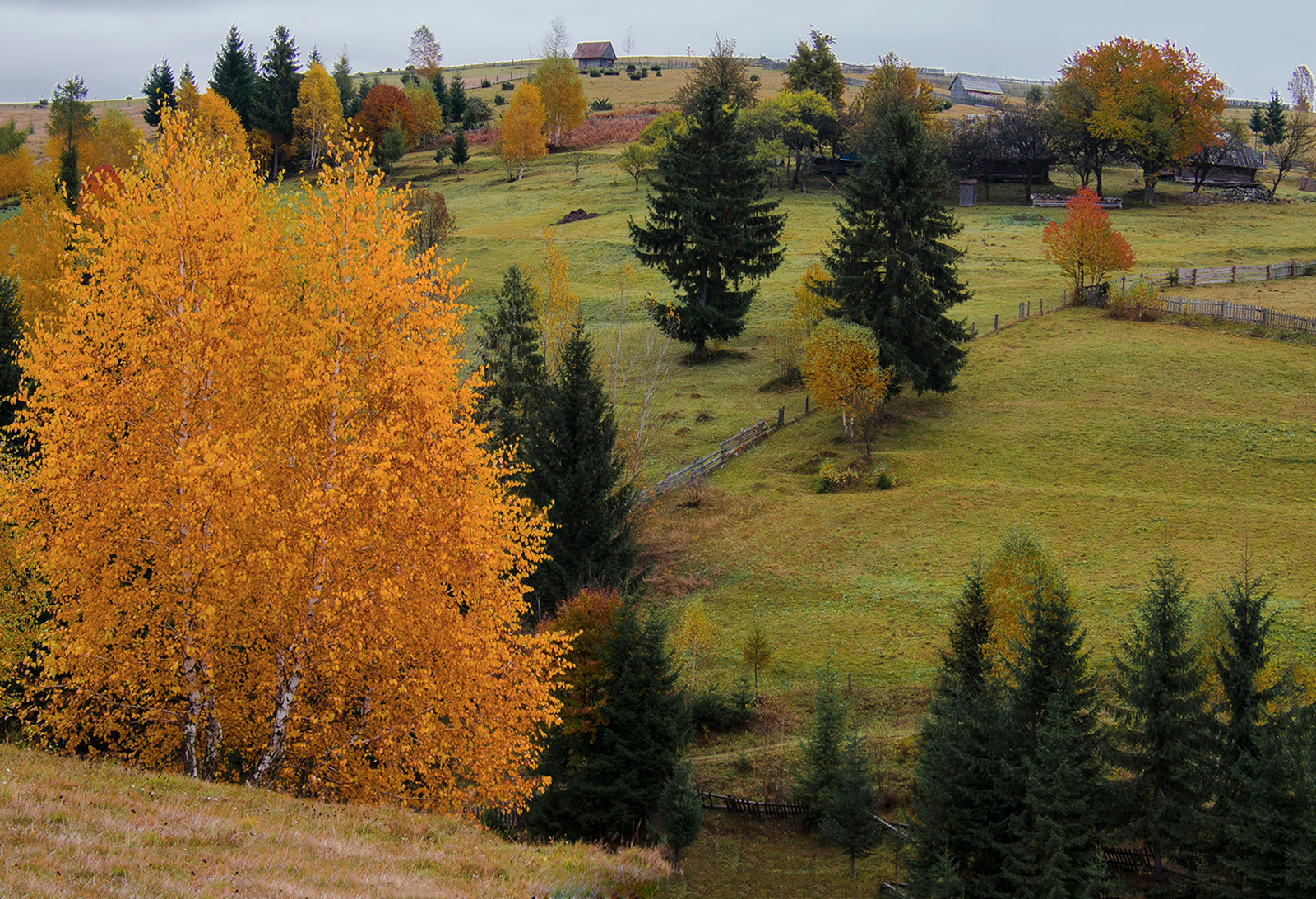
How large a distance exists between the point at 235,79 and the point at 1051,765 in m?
124

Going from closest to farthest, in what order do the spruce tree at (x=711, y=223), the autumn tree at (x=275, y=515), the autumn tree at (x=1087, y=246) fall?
the autumn tree at (x=275, y=515) < the autumn tree at (x=1087, y=246) < the spruce tree at (x=711, y=223)

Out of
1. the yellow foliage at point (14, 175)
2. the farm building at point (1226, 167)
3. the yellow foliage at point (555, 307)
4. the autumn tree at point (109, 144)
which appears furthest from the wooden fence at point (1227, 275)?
the yellow foliage at point (14, 175)

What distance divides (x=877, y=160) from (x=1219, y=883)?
3971cm

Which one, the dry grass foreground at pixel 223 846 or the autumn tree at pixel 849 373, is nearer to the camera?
the dry grass foreground at pixel 223 846

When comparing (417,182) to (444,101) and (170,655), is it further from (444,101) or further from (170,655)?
(170,655)

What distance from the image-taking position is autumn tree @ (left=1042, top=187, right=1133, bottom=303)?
203ft

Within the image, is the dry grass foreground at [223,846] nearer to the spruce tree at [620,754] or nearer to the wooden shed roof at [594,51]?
the spruce tree at [620,754]

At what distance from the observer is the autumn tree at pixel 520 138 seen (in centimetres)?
11069

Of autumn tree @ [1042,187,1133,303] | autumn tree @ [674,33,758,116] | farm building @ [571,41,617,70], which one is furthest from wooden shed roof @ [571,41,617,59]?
autumn tree @ [1042,187,1133,303]

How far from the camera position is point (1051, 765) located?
20.0 meters

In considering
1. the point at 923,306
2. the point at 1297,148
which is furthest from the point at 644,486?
the point at 1297,148

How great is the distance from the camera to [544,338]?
54125mm

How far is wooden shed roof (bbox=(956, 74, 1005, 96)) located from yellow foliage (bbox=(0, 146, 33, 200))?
13721 centimetres

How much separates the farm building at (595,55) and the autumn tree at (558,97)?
196ft
